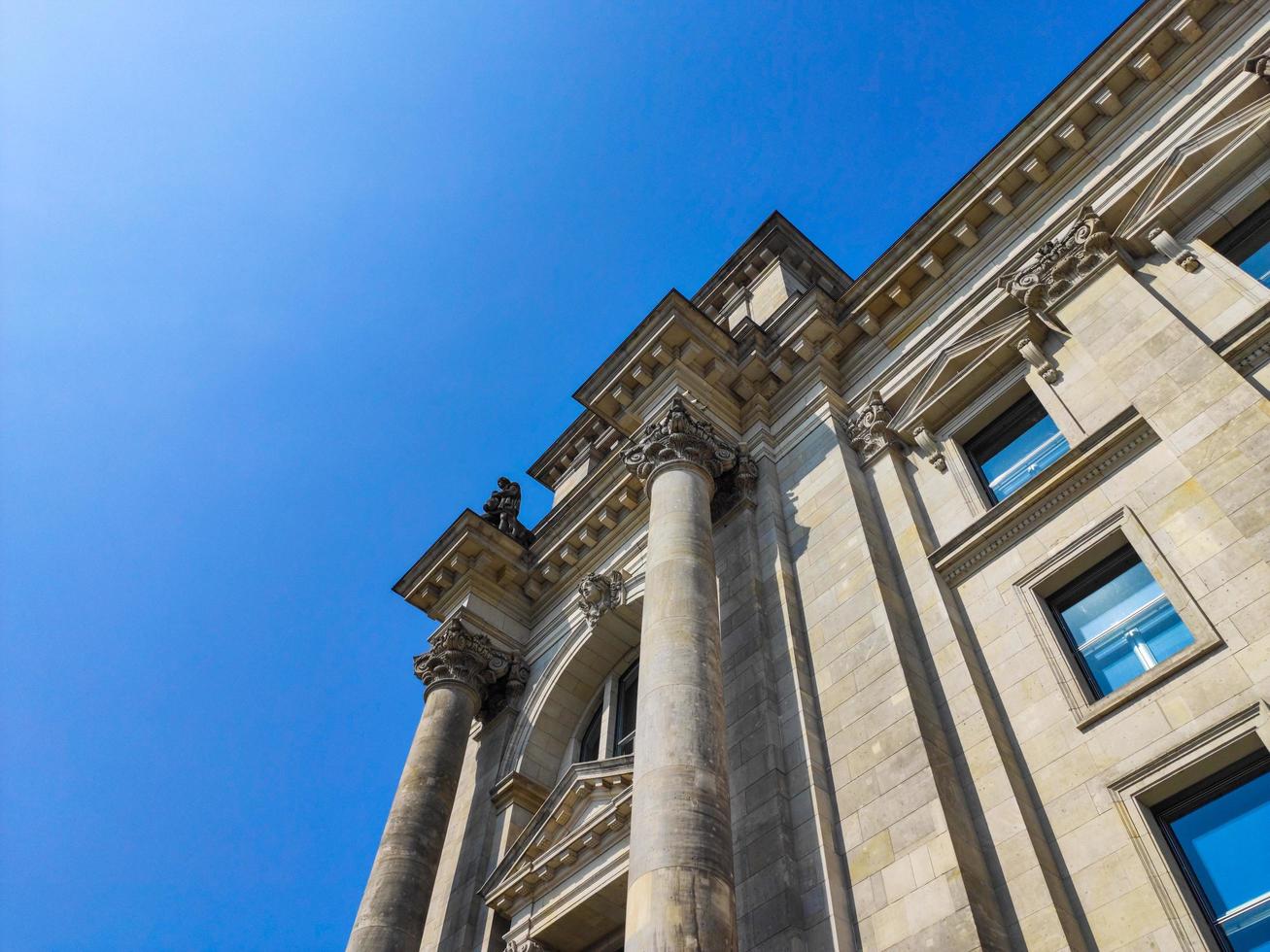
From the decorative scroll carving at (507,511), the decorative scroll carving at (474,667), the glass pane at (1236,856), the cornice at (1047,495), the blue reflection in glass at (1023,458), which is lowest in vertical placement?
the glass pane at (1236,856)

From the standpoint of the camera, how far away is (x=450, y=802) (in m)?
19.8

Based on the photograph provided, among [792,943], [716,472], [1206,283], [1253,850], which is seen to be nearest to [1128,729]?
[1253,850]

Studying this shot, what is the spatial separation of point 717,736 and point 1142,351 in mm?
8119

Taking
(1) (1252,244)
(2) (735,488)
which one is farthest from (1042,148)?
(2) (735,488)

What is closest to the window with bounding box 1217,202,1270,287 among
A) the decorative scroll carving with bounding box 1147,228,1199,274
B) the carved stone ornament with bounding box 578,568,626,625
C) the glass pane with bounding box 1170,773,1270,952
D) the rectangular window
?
the decorative scroll carving with bounding box 1147,228,1199,274

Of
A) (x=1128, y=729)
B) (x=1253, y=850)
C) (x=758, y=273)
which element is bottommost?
(x=1253, y=850)

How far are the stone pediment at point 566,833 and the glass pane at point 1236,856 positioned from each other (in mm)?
8625

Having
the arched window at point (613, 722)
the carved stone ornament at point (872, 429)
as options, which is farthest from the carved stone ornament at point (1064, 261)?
the arched window at point (613, 722)

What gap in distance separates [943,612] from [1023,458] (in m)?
3.48

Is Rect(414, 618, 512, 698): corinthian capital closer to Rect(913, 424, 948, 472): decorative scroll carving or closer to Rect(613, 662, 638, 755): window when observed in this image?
Rect(613, 662, 638, 755): window

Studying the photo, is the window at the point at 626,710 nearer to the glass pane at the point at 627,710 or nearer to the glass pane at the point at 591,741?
the glass pane at the point at 627,710

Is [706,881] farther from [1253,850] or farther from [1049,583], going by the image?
[1049,583]

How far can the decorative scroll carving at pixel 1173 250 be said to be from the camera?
14.6m

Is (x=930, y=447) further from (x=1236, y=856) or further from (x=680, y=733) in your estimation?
(x=1236, y=856)
